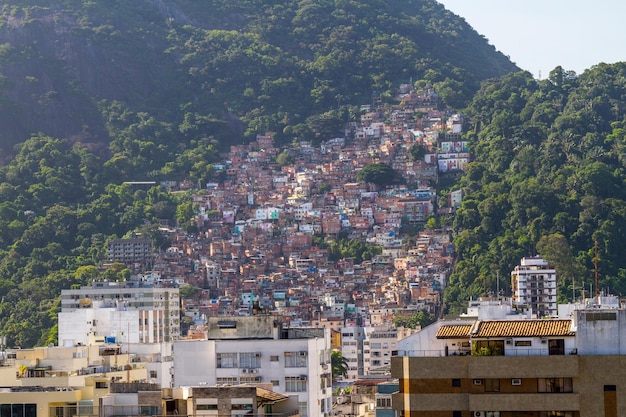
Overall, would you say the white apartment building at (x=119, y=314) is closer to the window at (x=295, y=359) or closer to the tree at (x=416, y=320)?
the tree at (x=416, y=320)

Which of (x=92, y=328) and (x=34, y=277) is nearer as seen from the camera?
(x=92, y=328)

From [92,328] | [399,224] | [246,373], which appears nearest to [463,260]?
[399,224]

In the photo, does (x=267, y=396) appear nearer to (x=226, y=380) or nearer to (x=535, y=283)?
(x=226, y=380)

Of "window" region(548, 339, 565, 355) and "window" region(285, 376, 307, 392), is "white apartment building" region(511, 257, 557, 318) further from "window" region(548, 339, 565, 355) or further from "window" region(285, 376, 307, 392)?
"window" region(548, 339, 565, 355)

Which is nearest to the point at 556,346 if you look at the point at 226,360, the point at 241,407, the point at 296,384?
the point at 241,407

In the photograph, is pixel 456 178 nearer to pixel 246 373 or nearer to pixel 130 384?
pixel 246 373

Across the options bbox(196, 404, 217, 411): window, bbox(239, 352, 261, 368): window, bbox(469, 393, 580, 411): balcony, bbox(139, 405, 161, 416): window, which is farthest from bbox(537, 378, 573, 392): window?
bbox(239, 352, 261, 368): window
